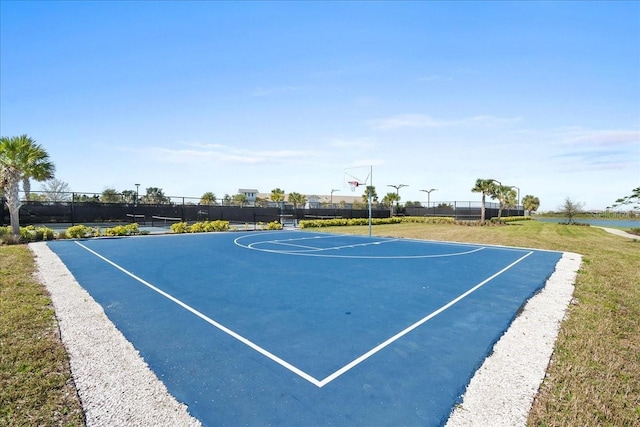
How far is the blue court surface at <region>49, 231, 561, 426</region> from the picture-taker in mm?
2809

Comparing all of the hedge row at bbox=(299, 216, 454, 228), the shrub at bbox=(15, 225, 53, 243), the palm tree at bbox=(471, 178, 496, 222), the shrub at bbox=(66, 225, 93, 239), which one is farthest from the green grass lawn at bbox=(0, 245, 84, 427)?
the palm tree at bbox=(471, 178, 496, 222)

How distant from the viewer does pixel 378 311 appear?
5215mm

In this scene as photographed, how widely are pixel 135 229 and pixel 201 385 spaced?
1671 centimetres

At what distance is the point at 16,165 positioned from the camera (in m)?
13.2

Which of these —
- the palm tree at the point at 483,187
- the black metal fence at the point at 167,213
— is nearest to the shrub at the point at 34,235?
the black metal fence at the point at 167,213

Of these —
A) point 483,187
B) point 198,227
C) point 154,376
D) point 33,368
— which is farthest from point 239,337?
point 483,187

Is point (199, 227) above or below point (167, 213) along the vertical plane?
below

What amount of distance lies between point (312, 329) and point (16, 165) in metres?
15.8

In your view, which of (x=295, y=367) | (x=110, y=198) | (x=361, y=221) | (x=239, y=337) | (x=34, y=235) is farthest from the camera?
(x=361, y=221)

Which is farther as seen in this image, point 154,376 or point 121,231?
point 121,231

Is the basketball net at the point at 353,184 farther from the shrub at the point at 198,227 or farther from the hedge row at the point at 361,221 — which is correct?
the shrub at the point at 198,227

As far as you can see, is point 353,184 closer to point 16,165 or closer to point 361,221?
point 361,221

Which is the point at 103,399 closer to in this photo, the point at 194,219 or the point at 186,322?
the point at 186,322

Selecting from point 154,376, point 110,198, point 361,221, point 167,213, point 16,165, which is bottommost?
point 154,376
